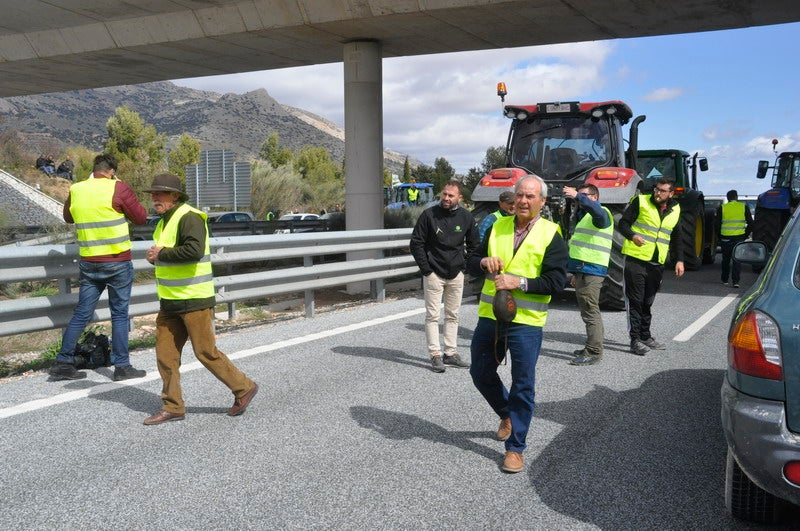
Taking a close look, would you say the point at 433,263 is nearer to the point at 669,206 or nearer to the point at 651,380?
the point at 651,380

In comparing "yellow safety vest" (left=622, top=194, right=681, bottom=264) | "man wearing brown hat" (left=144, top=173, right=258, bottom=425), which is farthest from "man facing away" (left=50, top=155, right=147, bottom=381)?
"yellow safety vest" (left=622, top=194, right=681, bottom=264)

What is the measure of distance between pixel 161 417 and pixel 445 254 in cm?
323

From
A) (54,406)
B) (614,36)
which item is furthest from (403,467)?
(614,36)

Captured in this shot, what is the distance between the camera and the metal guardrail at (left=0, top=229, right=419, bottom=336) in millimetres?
6680

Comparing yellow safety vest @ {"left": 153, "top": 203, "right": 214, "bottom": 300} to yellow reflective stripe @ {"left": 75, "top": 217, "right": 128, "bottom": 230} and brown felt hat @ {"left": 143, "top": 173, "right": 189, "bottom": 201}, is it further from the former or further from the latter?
yellow reflective stripe @ {"left": 75, "top": 217, "right": 128, "bottom": 230}

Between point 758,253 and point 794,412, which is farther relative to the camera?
point 758,253

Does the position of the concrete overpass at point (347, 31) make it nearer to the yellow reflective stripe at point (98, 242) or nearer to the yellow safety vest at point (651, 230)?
the yellow safety vest at point (651, 230)

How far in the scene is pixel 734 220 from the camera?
15586 mm

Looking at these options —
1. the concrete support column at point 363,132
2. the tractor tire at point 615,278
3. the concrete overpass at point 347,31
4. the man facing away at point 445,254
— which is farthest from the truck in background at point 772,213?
the man facing away at point 445,254

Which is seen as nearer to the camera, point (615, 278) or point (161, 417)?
point (161, 417)

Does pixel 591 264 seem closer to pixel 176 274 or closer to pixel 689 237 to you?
pixel 176 274

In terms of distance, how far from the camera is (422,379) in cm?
675

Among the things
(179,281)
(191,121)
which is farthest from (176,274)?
(191,121)

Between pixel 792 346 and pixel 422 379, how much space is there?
3.89m
